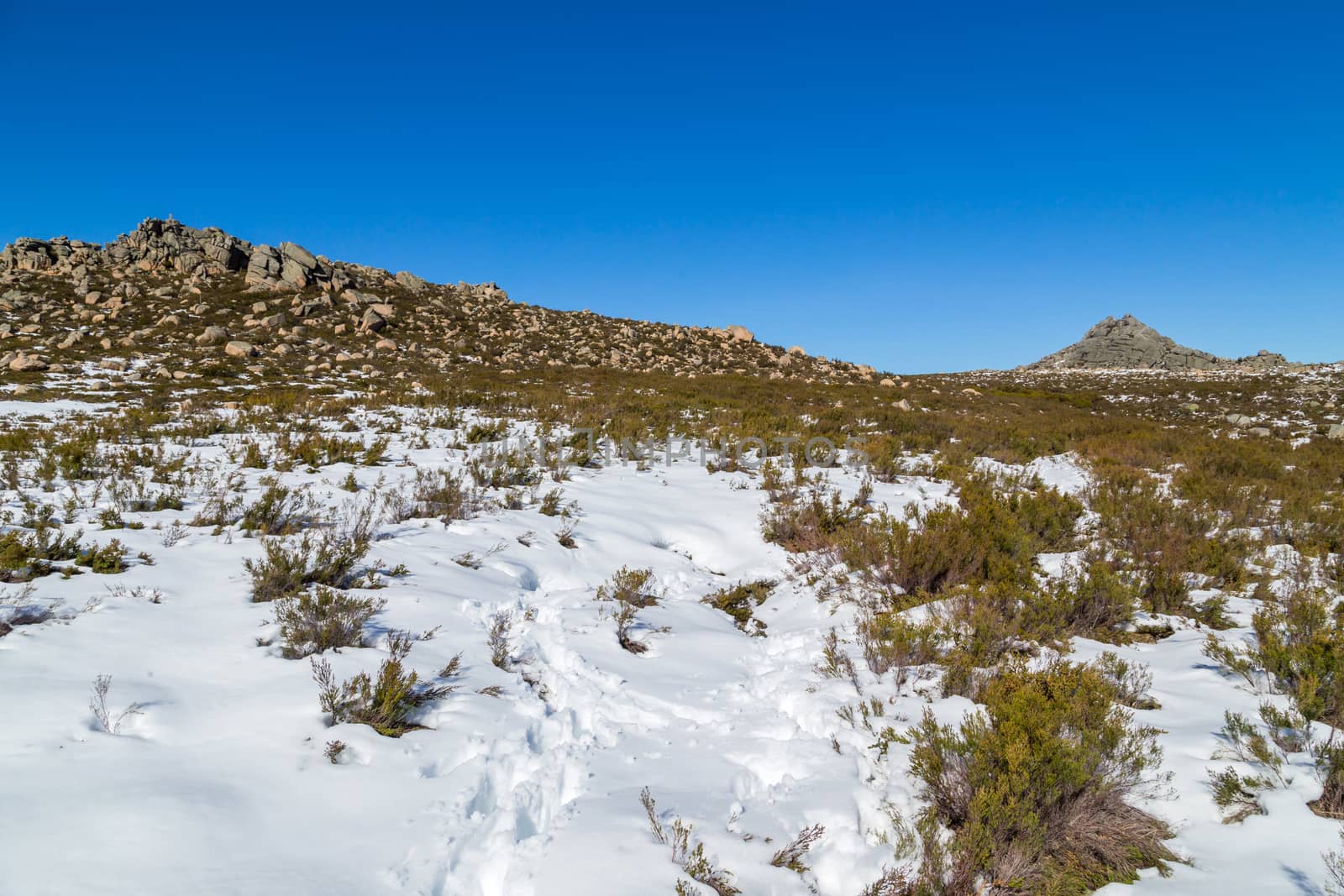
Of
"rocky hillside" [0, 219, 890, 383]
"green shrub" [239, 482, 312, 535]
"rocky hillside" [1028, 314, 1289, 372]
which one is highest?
"rocky hillside" [1028, 314, 1289, 372]

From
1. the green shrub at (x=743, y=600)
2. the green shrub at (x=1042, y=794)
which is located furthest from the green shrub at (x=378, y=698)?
the green shrub at (x=743, y=600)

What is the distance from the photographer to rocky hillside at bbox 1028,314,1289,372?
58.6m

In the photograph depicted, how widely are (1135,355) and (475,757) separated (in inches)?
3150

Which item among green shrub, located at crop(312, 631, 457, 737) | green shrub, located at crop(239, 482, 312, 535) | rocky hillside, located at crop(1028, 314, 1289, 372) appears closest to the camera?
green shrub, located at crop(312, 631, 457, 737)

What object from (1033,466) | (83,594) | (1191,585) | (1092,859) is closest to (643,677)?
(1092,859)

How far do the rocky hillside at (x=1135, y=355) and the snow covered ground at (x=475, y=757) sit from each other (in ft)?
226

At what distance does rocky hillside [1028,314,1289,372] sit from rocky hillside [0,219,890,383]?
44.3 m

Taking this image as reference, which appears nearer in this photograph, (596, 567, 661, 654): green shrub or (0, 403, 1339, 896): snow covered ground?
(0, 403, 1339, 896): snow covered ground

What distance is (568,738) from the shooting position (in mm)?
3156

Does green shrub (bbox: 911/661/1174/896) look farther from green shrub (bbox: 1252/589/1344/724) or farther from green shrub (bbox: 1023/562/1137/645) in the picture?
green shrub (bbox: 1023/562/1137/645)

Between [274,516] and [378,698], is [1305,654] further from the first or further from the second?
[274,516]

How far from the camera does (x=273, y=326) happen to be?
85.8 ft

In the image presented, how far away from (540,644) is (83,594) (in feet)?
10.3

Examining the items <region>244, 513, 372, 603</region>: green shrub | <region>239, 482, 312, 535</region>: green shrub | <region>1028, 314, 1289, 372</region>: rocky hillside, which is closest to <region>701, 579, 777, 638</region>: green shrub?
<region>244, 513, 372, 603</region>: green shrub
